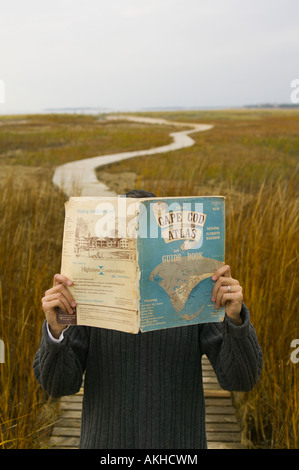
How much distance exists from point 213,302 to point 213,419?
1.51 metres

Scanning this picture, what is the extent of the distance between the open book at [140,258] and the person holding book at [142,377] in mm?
183

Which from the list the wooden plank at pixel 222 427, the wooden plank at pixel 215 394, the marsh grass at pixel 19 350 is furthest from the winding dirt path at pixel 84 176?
the wooden plank at pixel 222 427

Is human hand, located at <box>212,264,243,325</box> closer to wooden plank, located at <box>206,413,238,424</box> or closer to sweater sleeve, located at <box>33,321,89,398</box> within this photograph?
sweater sleeve, located at <box>33,321,89,398</box>

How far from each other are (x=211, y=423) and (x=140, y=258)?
1.67 meters

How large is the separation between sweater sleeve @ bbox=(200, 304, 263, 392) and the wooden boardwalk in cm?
113

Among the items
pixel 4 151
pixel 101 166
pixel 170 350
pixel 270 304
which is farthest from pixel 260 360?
pixel 4 151

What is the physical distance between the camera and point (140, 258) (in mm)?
932

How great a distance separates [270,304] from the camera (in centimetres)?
222

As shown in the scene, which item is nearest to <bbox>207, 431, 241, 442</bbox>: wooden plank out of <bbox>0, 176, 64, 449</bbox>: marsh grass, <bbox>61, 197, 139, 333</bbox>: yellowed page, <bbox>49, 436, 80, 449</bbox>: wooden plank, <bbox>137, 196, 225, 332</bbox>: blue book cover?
<bbox>49, 436, 80, 449</bbox>: wooden plank

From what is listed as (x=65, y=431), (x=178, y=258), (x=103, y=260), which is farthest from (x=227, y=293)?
(x=65, y=431)

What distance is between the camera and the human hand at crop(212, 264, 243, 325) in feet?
3.34

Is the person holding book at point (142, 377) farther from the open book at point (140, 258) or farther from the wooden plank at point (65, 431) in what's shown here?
the wooden plank at point (65, 431)

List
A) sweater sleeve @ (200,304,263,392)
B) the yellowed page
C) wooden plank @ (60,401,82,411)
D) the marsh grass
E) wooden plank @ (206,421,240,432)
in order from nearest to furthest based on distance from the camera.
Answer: the yellowed page, sweater sleeve @ (200,304,263,392), the marsh grass, wooden plank @ (206,421,240,432), wooden plank @ (60,401,82,411)

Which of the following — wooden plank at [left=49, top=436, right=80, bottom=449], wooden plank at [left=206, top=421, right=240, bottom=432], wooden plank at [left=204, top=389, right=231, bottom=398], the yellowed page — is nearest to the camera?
the yellowed page
